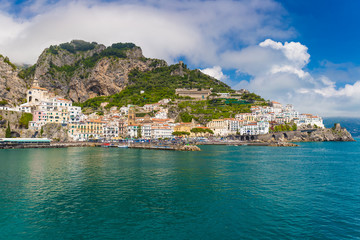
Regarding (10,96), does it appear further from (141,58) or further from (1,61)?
(141,58)

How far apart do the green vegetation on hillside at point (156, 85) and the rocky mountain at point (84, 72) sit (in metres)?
6.96

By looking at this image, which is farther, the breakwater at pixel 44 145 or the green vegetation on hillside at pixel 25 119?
the green vegetation on hillside at pixel 25 119

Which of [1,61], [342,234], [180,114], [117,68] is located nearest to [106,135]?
[180,114]

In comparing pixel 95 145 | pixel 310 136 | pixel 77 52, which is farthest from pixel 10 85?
pixel 310 136

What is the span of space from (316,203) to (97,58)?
148 meters

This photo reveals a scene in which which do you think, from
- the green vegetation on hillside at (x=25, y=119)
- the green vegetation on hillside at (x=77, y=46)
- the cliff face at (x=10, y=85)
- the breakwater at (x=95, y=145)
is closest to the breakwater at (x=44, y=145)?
the breakwater at (x=95, y=145)

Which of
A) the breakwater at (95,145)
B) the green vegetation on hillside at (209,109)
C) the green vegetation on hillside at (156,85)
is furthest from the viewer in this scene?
the green vegetation on hillside at (156,85)

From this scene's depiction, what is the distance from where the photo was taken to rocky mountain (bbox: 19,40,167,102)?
131 m

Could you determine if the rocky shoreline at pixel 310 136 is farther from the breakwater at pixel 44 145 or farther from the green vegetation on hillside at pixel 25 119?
the green vegetation on hillside at pixel 25 119

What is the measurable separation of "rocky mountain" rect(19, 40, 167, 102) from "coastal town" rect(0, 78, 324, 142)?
24615mm

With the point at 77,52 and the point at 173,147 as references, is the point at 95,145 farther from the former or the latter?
the point at 77,52

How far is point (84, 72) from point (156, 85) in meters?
42.3

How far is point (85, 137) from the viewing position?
255 feet

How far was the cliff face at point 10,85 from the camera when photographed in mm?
80125
